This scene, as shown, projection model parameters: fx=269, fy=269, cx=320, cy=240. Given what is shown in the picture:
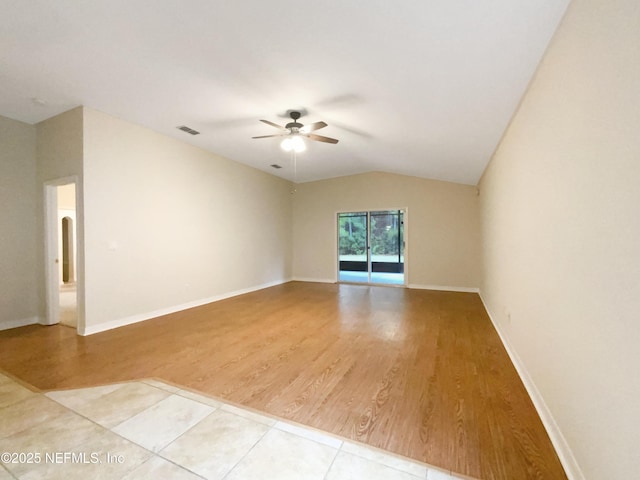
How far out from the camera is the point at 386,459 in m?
1.51

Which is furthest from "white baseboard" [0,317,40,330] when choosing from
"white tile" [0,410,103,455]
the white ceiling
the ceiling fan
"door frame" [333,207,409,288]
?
"door frame" [333,207,409,288]

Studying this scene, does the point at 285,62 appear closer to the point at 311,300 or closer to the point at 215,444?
the point at 215,444

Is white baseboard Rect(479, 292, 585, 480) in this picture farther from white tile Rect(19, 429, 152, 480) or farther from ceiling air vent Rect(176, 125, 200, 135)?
ceiling air vent Rect(176, 125, 200, 135)

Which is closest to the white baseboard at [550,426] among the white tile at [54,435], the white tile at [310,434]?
the white tile at [310,434]

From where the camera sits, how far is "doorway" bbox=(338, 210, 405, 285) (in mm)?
7277

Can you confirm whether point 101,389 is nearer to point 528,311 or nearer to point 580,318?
point 580,318

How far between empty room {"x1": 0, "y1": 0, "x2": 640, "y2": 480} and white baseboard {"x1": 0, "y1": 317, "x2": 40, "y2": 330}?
0.05 feet

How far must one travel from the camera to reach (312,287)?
7.01 metres

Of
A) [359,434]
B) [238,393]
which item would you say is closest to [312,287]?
[238,393]

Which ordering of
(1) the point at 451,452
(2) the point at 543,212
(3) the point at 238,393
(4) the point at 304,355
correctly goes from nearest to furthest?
(1) the point at 451,452 < (2) the point at 543,212 < (3) the point at 238,393 < (4) the point at 304,355

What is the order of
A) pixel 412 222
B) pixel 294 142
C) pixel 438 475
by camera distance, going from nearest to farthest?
pixel 438 475 → pixel 294 142 → pixel 412 222

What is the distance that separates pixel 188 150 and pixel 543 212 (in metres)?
5.17

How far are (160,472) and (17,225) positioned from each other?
4581 millimetres

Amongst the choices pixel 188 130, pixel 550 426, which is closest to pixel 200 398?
pixel 550 426
